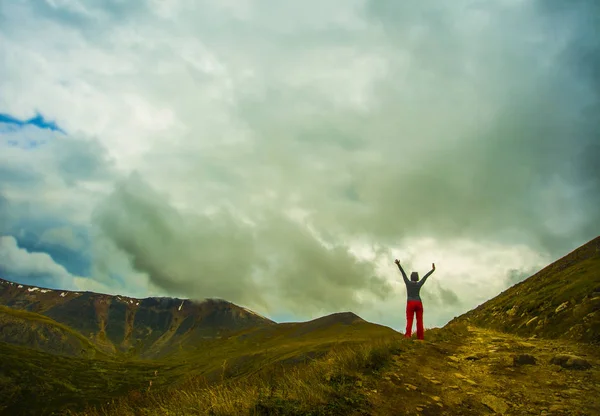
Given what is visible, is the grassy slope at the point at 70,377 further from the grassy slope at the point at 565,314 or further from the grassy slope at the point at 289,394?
the grassy slope at the point at 289,394

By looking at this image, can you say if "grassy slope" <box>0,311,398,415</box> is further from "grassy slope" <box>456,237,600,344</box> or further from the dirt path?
the dirt path

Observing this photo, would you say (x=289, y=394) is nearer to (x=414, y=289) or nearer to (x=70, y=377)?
(x=414, y=289)

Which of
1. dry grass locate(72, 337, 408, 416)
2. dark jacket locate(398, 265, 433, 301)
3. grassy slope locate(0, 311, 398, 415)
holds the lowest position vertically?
grassy slope locate(0, 311, 398, 415)

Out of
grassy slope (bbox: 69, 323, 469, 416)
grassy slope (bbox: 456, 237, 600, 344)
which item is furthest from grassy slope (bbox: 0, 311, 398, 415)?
grassy slope (bbox: 69, 323, 469, 416)

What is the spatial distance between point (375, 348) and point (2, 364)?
204452 mm

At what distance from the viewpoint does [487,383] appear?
908 centimetres

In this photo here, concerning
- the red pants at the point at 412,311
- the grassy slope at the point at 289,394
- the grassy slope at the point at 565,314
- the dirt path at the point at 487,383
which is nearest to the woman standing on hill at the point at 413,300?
the red pants at the point at 412,311

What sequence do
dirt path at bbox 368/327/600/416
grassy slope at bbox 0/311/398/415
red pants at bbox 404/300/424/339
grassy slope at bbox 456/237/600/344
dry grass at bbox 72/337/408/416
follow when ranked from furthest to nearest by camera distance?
grassy slope at bbox 0/311/398/415
red pants at bbox 404/300/424/339
grassy slope at bbox 456/237/600/344
dirt path at bbox 368/327/600/416
dry grass at bbox 72/337/408/416

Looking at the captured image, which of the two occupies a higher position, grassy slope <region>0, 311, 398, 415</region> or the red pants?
the red pants

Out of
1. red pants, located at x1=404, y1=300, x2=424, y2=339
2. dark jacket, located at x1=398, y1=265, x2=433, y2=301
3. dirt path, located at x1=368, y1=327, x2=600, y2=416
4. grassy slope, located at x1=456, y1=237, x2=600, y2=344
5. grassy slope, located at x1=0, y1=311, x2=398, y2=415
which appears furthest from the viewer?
grassy slope, located at x1=0, y1=311, x2=398, y2=415

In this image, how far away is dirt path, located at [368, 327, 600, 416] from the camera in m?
7.36

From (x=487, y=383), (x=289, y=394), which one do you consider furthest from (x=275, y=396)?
(x=487, y=383)

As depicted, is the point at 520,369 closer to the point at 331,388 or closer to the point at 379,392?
the point at 379,392

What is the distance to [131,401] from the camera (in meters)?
8.38
